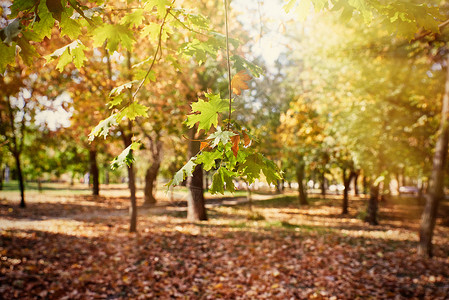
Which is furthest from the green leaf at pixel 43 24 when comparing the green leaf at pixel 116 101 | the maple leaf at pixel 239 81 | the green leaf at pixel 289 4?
the green leaf at pixel 289 4

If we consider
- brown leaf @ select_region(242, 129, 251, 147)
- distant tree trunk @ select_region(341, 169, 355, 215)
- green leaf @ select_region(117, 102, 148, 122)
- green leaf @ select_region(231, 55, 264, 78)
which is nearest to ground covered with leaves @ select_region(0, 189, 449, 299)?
green leaf @ select_region(117, 102, 148, 122)

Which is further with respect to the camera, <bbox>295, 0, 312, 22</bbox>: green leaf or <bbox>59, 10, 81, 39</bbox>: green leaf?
<bbox>295, 0, 312, 22</bbox>: green leaf

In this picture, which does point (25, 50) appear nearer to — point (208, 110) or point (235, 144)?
point (208, 110)

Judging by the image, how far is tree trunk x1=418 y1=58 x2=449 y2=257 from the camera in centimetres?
757

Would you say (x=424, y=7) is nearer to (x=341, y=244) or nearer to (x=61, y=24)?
(x=61, y=24)

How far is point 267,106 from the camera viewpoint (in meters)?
15.9

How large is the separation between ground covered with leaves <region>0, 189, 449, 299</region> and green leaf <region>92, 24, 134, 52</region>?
4917 mm

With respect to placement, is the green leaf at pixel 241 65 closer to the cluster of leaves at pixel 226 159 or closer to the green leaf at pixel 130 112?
the cluster of leaves at pixel 226 159

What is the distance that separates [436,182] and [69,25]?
374 inches


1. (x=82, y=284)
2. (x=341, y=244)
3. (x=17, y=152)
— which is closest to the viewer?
(x=82, y=284)

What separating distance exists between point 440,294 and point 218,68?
422 inches

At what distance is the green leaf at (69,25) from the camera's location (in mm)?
1680

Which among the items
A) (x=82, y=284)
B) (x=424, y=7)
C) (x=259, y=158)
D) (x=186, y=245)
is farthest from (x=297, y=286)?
(x=424, y=7)

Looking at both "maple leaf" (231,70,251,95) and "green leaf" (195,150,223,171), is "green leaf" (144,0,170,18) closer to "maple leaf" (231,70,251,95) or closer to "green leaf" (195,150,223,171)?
"maple leaf" (231,70,251,95)
